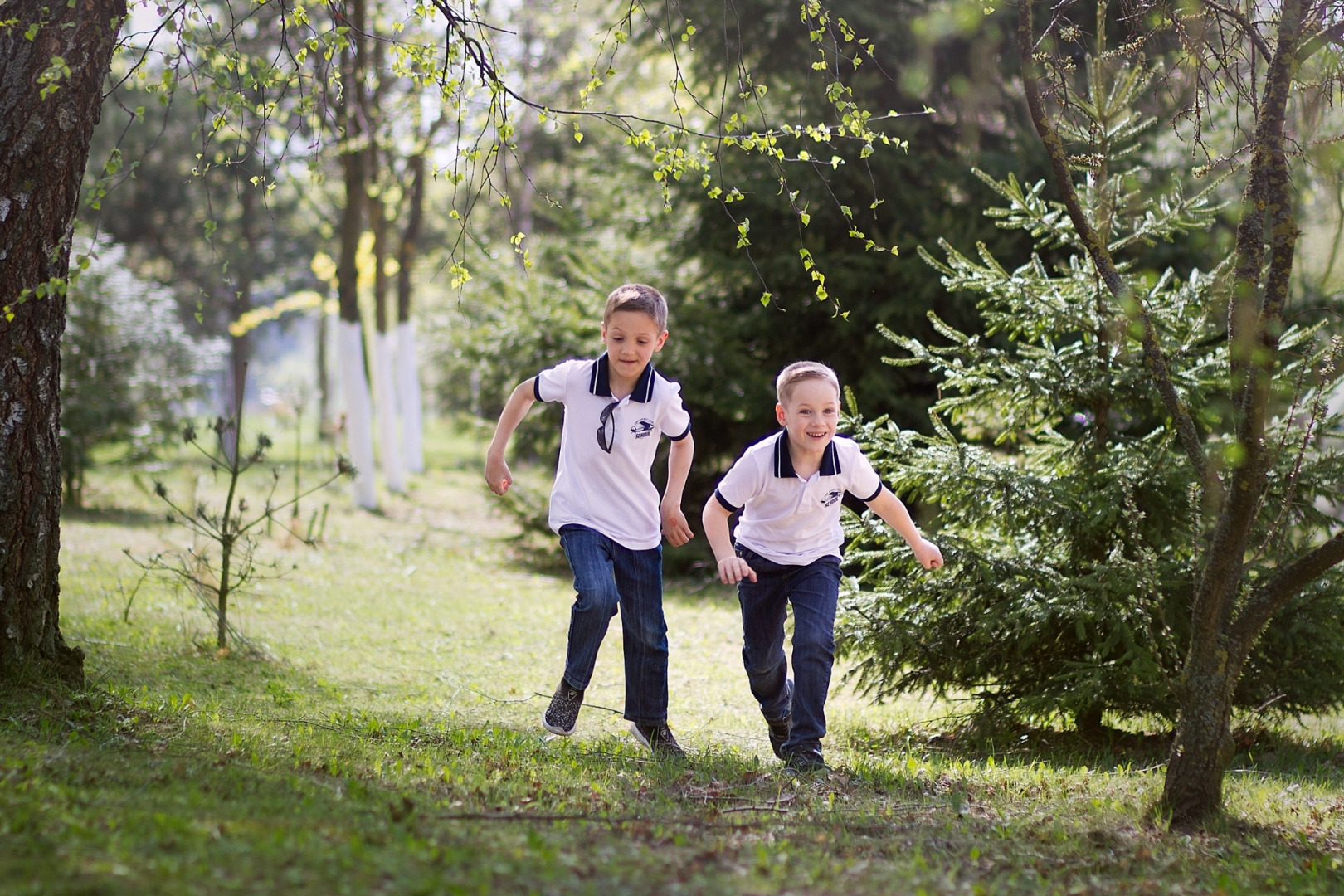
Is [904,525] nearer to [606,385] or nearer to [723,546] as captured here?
[723,546]

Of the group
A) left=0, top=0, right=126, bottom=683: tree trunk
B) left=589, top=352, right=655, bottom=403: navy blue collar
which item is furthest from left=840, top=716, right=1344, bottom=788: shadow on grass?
left=0, top=0, right=126, bottom=683: tree trunk

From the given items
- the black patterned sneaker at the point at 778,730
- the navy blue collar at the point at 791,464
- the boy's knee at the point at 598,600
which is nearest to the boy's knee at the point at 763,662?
the black patterned sneaker at the point at 778,730

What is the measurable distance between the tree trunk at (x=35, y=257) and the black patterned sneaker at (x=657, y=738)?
2539 millimetres

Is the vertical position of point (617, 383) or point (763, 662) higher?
point (617, 383)

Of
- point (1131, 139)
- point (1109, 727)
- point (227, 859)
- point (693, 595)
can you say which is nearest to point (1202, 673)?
point (1109, 727)

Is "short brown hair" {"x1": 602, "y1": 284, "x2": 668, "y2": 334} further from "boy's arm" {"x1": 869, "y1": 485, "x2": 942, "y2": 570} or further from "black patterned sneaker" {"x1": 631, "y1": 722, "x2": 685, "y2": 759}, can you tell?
"black patterned sneaker" {"x1": 631, "y1": 722, "x2": 685, "y2": 759}

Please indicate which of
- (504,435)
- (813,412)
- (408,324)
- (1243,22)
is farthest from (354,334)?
(1243,22)

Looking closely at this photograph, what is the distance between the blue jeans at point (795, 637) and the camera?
4.87 m

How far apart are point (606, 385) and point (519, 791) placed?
1804 mm

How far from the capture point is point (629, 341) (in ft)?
16.3

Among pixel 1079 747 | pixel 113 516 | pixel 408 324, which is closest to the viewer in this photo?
pixel 1079 747

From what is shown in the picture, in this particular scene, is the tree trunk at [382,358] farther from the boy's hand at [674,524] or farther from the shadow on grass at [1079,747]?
the boy's hand at [674,524]

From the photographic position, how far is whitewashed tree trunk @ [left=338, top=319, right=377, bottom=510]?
52.7 feet

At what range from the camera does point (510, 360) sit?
13.2 meters
